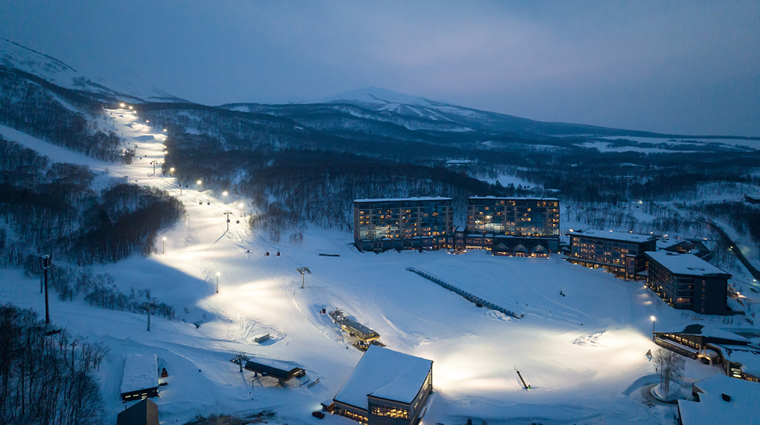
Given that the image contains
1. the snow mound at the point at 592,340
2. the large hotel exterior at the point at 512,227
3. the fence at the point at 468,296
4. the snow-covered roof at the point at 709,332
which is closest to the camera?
the snow-covered roof at the point at 709,332

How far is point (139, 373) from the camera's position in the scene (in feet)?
56.1

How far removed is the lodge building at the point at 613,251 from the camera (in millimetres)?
42062

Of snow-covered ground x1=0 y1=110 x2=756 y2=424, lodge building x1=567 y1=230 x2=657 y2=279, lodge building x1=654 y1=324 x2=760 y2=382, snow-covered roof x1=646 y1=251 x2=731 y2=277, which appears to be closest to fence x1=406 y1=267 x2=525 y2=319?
snow-covered ground x1=0 y1=110 x2=756 y2=424

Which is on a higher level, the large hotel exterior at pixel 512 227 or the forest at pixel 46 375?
the large hotel exterior at pixel 512 227

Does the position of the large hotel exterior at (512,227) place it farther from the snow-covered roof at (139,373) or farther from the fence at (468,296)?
the snow-covered roof at (139,373)

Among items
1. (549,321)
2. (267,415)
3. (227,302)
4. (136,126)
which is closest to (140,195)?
(227,302)

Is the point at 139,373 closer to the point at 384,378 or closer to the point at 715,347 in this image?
the point at 384,378

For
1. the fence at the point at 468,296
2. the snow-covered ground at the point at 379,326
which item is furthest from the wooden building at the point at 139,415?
the fence at the point at 468,296

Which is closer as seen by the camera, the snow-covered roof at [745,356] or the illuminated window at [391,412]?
the illuminated window at [391,412]

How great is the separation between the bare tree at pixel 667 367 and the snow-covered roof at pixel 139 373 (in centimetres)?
2498

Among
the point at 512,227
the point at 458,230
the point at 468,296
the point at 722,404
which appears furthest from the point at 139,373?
the point at 512,227

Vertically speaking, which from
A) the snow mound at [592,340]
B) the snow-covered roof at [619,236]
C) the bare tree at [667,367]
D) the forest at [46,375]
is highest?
the snow-covered roof at [619,236]

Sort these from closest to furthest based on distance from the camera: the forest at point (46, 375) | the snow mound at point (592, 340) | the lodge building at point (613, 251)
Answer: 1. the forest at point (46, 375)
2. the snow mound at point (592, 340)
3. the lodge building at point (613, 251)

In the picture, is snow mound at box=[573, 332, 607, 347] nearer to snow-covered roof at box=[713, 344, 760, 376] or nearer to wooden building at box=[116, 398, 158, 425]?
snow-covered roof at box=[713, 344, 760, 376]
